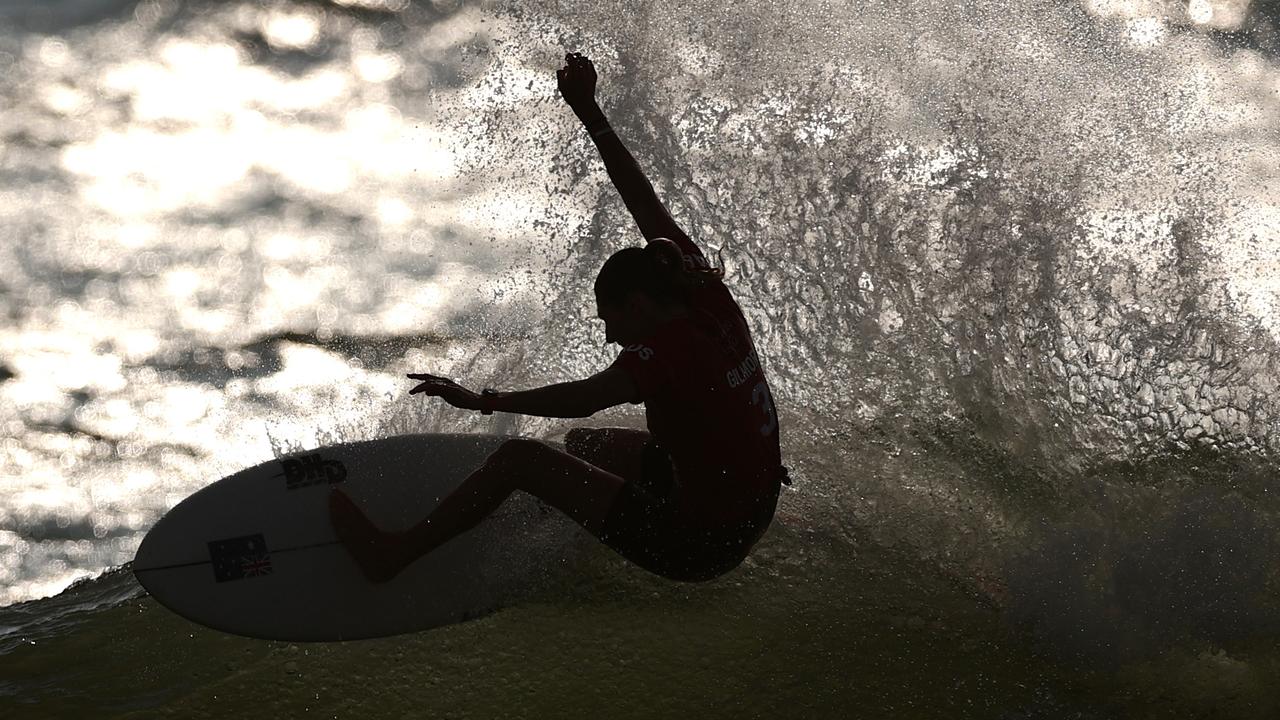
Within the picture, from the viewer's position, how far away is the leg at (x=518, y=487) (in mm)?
4035

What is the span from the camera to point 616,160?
418 centimetres

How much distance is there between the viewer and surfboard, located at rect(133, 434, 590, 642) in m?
4.36

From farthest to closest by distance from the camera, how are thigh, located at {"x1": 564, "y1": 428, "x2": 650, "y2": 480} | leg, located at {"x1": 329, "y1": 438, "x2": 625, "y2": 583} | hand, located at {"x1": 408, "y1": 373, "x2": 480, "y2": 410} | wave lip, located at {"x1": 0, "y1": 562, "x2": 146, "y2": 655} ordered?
wave lip, located at {"x1": 0, "y1": 562, "x2": 146, "y2": 655}
thigh, located at {"x1": 564, "y1": 428, "x2": 650, "y2": 480}
leg, located at {"x1": 329, "y1": 438, "x2": 625, "y2": 583}
hand, located at {"x1": 408, "y1": 373, "x2": 480, "y2": 410}

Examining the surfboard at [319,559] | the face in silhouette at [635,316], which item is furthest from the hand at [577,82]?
the surfboard at [319,559]

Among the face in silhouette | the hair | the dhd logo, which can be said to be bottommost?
the dhd logo

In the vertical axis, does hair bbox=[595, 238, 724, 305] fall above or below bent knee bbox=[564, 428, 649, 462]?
above

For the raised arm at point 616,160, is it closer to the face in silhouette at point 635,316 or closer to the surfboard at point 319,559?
the face in silhouette at point 635,316

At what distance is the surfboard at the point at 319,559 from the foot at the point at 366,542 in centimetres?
3

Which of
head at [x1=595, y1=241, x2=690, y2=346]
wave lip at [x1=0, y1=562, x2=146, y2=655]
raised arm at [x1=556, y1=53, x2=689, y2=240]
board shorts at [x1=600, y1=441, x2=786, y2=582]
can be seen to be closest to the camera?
head at [x1=595, y1=241, x2=690, y2=346]

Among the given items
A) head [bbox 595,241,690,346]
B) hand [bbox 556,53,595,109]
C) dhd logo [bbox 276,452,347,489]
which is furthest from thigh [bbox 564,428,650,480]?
hand [bbox 556,53,595,109]

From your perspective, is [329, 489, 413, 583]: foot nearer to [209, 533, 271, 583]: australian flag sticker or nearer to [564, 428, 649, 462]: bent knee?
[209, 533, 271, 583]: australian flag sticker

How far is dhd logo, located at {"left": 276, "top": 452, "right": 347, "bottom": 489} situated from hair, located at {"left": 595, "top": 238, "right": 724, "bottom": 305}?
4.70 feet

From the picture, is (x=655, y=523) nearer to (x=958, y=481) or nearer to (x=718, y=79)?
(x=958, y=481)

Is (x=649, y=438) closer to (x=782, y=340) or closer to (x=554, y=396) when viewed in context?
(x=554, y=396)
